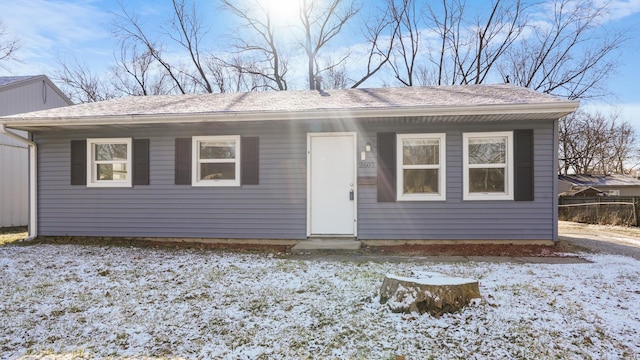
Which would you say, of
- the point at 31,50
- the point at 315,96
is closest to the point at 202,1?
the point at 31,50

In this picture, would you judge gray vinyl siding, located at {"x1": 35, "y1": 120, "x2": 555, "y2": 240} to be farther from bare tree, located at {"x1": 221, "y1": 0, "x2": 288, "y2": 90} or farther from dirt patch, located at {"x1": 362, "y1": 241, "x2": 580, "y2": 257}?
bare tree, located at {"x1": 221, "y1": 0, "x2": 288, "y2": 90}

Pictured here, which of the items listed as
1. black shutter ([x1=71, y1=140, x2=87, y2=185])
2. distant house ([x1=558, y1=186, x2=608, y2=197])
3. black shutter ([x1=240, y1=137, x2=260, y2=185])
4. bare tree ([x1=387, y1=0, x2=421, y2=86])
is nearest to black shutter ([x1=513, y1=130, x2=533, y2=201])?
black shutter ([x1=240, y1=137, x2=260, y2=185])

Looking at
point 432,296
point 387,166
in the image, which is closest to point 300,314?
point 432,296

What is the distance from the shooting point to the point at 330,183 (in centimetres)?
648

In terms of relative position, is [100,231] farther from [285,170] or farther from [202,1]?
[202,1]

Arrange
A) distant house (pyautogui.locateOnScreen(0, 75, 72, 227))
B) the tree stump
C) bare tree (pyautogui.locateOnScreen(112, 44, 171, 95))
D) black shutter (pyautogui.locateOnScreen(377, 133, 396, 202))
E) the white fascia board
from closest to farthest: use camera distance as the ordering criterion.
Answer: the tree stump
the white fascia board
black shutter (pyautogui.locateOnScreen(377, 133, 396, 202))
distant house (pyautogui.locateOnScreen(0, 75, 72, 227))
bare tree (pyautogui.locateOnScreen(112, 44, 171, 95))

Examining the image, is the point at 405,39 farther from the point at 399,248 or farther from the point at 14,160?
the point at 14,160

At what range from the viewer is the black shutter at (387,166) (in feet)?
20.6

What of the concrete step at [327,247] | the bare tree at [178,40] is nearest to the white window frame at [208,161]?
the concrete step at [327,247]

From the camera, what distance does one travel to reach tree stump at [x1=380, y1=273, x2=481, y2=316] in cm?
305

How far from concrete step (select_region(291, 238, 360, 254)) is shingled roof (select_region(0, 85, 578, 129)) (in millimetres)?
2193

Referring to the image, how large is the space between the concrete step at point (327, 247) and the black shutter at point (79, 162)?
4.63 metres

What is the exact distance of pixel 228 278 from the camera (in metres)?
4.20

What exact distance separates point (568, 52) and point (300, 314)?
2094 cm
